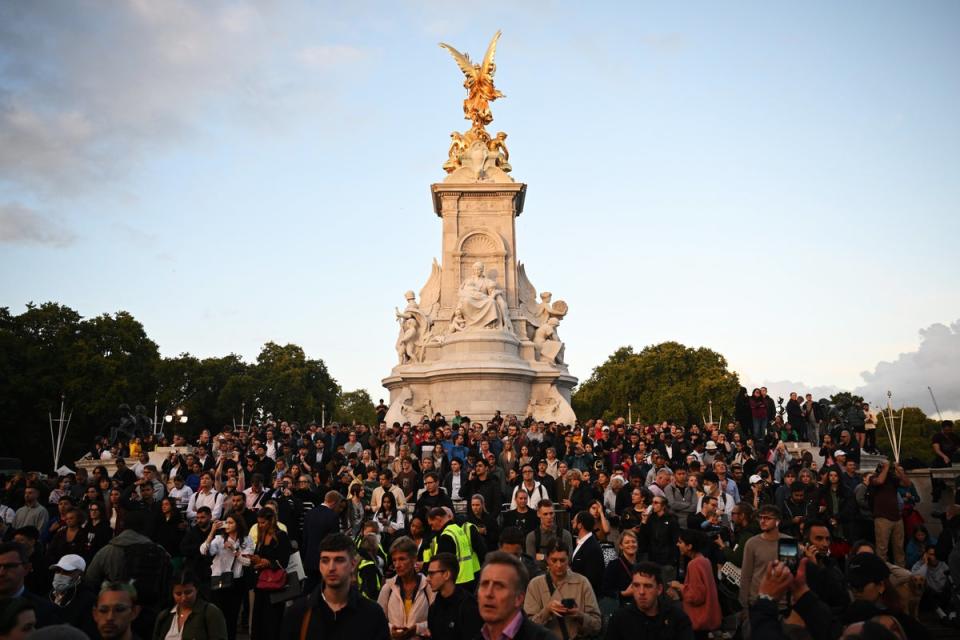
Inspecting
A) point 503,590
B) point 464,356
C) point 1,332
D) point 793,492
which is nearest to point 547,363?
point 464,356

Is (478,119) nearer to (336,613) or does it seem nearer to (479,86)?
(479,86)

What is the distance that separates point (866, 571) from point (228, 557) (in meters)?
6.24

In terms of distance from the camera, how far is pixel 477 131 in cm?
3456

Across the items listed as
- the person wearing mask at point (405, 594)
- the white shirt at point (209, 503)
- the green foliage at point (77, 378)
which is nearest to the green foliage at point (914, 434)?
the green foliage at point (77, 378)

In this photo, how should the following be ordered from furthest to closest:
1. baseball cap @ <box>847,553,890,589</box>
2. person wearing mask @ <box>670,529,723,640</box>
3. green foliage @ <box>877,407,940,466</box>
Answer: green foliage @ <box>877,407,940,466</box> → person wearing mask @ <box>670,529,723,640</box> → baseball cap @ <box>847,553,890,589</box>

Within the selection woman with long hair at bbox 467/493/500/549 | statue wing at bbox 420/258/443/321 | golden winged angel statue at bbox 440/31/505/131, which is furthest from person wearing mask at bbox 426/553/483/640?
golden winged angel statue at bbox 440/31/505/131

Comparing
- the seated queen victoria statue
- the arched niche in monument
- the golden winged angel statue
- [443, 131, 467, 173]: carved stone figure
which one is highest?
the golden winged angel statue

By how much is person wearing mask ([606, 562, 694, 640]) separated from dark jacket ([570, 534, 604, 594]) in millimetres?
2323

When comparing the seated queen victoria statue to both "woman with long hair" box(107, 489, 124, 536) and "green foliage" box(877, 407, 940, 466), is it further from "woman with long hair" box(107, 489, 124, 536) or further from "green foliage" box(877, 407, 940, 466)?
"green foliage" box(877, 407, 940, 466)

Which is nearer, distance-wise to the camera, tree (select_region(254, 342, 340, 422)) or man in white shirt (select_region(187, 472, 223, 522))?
man in white shirt (select_region(187, 472, 223, 522))

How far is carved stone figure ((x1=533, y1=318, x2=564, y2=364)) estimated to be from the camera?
3095 centimetres

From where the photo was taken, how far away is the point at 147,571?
799cm

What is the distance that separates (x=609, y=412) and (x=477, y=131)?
39.3 metres

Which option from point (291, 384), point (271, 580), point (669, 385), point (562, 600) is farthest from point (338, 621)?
point (291, 384)
